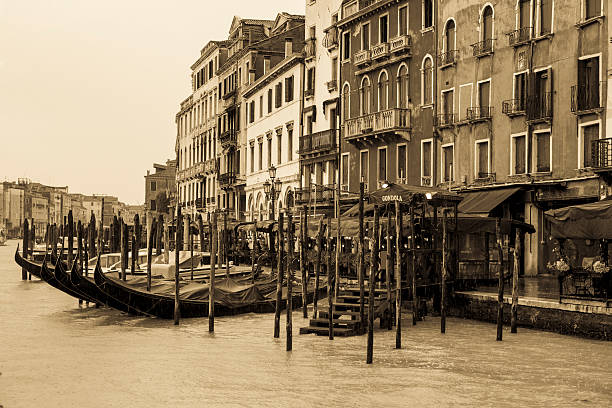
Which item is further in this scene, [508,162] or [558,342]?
[508,162]

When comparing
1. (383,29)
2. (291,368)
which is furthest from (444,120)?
(291,368)

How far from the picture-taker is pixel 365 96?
38.1m

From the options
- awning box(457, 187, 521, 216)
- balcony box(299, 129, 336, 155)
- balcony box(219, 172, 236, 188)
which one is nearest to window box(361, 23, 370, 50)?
balcony box(299, 129, 336, 155)

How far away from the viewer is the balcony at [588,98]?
82.2 feet

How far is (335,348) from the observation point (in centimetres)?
1944

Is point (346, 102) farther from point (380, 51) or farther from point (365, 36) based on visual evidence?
point (380, 51)

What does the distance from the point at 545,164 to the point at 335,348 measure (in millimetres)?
10923

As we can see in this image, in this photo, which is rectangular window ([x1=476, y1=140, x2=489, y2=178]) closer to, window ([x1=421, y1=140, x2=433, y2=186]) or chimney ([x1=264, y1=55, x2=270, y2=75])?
window ([x1=421, y1=140, x2=433, y2=186])

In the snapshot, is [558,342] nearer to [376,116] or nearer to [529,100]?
[529,100]

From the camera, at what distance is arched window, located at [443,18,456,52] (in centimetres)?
3200

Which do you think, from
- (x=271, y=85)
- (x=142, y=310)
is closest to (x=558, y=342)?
(x=142, y=310)

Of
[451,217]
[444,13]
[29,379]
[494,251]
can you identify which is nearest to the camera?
[29,379]

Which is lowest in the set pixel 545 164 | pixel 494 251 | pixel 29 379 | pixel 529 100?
pixel 29 379

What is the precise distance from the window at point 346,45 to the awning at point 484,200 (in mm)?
12063
